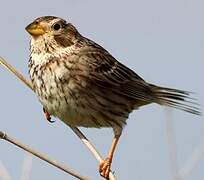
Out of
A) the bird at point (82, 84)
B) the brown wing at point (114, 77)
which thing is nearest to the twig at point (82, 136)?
the bird at point (82, 84)

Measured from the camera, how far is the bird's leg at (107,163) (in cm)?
386

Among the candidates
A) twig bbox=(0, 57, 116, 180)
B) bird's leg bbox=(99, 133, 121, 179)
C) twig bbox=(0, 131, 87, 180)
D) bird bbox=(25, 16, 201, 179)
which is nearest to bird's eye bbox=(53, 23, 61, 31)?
bird bbox=(25, 16, 201, 179)

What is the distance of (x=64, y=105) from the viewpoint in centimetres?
383

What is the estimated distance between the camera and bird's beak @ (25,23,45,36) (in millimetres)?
3832

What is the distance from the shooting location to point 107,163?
13.2 ft

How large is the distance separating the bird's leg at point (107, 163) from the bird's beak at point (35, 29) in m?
0.92

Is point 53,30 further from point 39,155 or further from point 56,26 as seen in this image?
point 39,155

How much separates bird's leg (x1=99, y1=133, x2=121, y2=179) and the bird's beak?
3.02ft

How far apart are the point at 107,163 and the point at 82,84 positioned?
55cm

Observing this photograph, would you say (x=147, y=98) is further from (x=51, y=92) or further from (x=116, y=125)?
(x=51, y=92)

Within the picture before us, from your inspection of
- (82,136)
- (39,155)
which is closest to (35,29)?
(82,136)

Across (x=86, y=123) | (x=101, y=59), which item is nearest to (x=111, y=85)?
(x=101, y=59)

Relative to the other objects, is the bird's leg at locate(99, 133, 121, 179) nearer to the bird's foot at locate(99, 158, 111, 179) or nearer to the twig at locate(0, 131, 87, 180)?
the bird's foot at locate(99, 158, 111, 179)

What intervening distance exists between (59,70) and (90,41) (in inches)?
22.8
